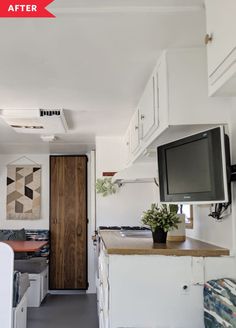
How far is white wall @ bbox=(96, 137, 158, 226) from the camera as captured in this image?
463 cm

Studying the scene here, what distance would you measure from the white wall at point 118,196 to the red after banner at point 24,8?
307cm

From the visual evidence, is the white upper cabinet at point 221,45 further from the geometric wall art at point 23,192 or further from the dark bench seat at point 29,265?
the geometric wall art at point 23,192

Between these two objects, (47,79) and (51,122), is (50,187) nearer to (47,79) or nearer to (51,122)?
(51,122)

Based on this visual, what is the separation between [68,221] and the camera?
234 inches

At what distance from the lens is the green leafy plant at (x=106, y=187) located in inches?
180

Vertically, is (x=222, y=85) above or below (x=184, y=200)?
above

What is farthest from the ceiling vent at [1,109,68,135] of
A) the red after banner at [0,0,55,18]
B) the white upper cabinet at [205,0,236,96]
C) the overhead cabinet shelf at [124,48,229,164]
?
the white upper cabinet at [205,0,236,96]

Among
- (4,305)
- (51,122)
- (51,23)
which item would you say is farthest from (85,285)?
(51,23)

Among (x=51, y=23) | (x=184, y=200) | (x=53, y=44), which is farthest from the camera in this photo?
(x=184, y=200)

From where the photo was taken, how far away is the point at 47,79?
2654 millimetres

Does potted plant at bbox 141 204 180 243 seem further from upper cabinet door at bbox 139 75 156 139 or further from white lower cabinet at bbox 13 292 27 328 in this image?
white lower cabinet at bbox 13 292 27 328

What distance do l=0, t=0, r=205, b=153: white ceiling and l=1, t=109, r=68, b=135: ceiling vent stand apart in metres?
0.11

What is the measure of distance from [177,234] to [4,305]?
1346 millimetres

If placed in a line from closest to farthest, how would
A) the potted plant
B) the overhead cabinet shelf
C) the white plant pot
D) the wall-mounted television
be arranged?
the wall-mounted television, the overhead cabinet shelf, the potted plant, the white plant pot
